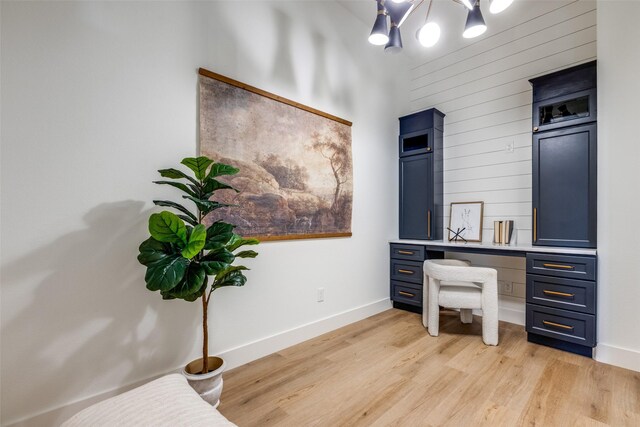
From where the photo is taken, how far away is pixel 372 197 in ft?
11.2

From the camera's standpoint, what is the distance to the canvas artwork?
2.10 meters

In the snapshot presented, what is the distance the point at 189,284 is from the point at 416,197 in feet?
9.52

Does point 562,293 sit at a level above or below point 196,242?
below

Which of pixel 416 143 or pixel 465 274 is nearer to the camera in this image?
pixel 465 274

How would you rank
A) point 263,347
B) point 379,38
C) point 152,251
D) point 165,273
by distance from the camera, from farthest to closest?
1. point 263,347
2. point 379,38
3. point 152,251
4. point 165,273

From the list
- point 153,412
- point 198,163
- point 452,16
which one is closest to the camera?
point 153,412

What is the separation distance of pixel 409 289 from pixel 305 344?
4.82 ft

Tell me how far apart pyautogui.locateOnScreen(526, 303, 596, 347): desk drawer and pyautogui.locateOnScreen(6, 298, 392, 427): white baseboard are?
4.88 feet

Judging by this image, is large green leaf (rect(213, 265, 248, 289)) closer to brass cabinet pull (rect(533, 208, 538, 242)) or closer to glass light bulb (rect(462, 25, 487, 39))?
glass light bulb (rect(462, 25, 487, 39))

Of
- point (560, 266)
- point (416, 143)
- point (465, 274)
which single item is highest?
point (416, 143)

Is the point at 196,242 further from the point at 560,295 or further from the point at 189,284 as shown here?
the point at 560,295

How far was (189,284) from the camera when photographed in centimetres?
141

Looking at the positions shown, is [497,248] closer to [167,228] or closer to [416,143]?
[416,143]

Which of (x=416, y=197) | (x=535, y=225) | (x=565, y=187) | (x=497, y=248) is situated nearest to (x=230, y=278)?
(x=497, y=248)
